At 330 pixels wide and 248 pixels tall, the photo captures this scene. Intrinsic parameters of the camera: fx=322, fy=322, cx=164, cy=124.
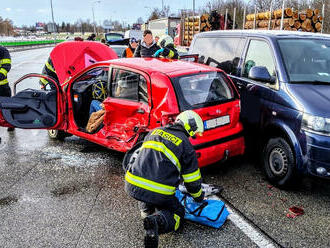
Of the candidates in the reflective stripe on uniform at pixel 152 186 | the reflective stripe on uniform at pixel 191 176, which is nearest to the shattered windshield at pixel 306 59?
the reflective stripe on uniform at pixel 191 176

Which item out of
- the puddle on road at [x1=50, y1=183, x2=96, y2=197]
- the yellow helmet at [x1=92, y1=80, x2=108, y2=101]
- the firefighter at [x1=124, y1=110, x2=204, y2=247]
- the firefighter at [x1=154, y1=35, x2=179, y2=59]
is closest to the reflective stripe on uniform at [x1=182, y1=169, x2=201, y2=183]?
the firefighter at [x1=124, y1=110, x2=204, y2=247]

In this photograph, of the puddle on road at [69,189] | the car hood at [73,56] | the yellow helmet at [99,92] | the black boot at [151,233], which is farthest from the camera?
the car hood at [73,56]

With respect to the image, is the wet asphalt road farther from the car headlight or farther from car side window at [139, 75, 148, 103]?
car side window at [139, 75, 148, 103]

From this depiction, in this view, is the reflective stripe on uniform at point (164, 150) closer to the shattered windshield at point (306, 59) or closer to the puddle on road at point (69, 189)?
the puddle on road at point (69, 189)

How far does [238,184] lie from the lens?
4.39 meters

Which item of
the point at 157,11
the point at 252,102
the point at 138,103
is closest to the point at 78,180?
the point at 138,103

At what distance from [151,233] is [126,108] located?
2.18 m

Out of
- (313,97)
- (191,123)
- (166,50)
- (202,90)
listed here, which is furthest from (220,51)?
(191,123)

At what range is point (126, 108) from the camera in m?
4.59

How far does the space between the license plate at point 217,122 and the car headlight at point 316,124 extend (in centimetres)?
107

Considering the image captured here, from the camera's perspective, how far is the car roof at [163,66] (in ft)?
14.1

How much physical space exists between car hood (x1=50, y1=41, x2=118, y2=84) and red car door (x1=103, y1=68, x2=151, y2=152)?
1.69 meters

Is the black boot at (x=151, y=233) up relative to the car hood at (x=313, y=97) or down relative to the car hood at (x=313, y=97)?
down

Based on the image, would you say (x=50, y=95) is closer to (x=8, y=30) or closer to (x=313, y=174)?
(x=313, y=174)
